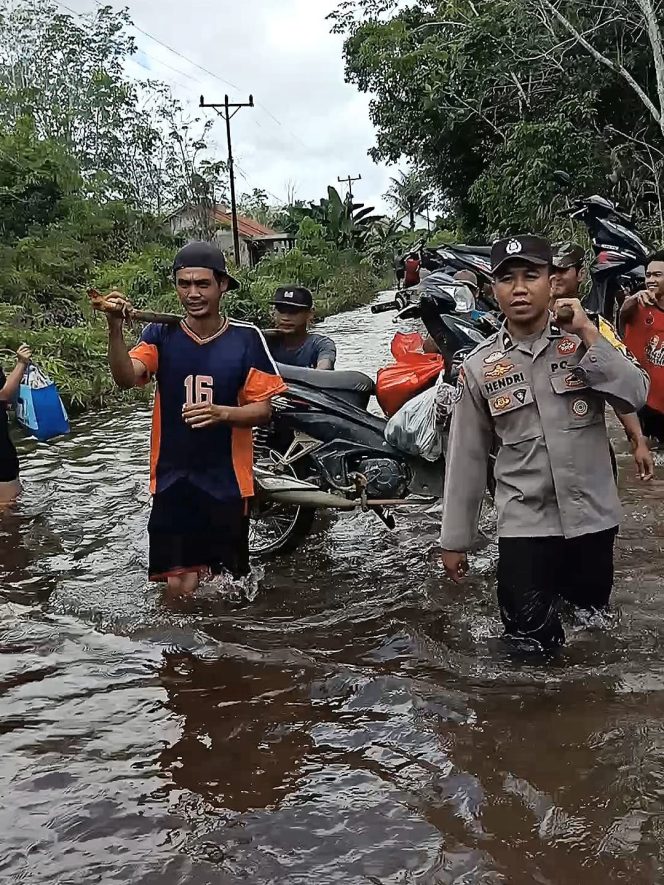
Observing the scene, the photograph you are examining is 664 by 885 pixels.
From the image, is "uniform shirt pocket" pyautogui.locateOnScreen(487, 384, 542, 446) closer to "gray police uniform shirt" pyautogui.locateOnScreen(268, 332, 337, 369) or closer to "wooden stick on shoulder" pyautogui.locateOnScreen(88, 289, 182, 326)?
"wooden stick on shoulder" pyautogui.locateOnScreen(88, 289, 182, 326)

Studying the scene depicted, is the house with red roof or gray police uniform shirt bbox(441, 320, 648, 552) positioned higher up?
the house with red roof

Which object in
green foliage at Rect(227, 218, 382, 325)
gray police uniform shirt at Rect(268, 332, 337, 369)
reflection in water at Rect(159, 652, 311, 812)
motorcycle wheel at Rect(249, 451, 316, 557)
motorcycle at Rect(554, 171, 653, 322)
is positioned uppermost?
green foliage at Rect(227, 218, 382, 325)

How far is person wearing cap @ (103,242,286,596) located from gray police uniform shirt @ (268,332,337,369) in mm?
1670

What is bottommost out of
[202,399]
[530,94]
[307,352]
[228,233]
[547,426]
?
[547,426]

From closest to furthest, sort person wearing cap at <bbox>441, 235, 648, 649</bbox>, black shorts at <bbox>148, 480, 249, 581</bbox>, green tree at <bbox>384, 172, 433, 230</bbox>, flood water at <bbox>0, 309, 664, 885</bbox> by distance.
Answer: flood water at <bbox>0, 309, 664, 885</bbox>, person wearing cap at <bbox>441, 235, 648, 649</bbox>, black shorts at <bbox>148, 480, 249, 581</bbox>, green tree at <bbox>384, 172, 433, 230</bbox>

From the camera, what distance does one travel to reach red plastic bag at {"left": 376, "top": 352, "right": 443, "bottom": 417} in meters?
5.13

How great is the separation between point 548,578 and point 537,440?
1.72 ft

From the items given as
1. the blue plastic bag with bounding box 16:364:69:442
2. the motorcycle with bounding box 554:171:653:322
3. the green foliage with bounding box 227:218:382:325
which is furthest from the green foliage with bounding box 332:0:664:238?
the blue plastic bag with bounding box 16:364:69:442

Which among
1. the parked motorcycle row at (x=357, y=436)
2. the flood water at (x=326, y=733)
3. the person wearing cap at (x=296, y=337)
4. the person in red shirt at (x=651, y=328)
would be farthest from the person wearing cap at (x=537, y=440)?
the person in red shirt at (x=651, y=328)

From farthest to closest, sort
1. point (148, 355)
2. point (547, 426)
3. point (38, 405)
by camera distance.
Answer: point (38, 405) → point (148, 355) → point (547, 426)

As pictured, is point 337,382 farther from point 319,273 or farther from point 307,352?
point 319,273

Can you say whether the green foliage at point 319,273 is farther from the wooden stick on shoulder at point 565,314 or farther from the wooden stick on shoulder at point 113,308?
the wooden stick on shoulder at point 565,314

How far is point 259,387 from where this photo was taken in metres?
4.03

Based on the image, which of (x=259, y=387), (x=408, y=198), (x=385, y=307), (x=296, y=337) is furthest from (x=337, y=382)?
(x=408, y=198)
